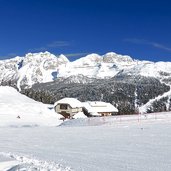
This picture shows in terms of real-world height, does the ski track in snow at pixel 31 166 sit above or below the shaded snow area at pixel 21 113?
below

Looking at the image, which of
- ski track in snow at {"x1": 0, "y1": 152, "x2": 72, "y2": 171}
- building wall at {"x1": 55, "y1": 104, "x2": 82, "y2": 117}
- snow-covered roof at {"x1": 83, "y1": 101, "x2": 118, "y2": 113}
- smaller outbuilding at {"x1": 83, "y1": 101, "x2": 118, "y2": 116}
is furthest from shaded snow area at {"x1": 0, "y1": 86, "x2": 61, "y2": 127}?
ski track in snow at {"x1": 0, "y1": 152, "x2": 72, "y2": 171}

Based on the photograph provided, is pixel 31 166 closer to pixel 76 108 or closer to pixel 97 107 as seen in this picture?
pixel 76 108

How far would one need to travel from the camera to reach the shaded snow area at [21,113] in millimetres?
63062

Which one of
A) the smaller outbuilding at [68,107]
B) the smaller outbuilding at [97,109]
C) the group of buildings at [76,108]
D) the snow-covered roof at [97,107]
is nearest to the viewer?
the smaller outbuilding at [68,107]

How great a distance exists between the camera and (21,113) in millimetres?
78562

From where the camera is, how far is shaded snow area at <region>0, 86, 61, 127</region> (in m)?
63.1

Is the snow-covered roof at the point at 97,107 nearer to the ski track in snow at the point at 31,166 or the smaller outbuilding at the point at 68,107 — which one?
the smaller outbuilding at the point at 68,107

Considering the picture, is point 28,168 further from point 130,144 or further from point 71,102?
point 71,102

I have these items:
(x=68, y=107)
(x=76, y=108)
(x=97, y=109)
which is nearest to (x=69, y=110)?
(x=68, y=107)

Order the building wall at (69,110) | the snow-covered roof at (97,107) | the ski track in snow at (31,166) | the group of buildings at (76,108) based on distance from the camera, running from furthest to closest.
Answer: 1. the snow-covered roof at (97,107)
2. the group of buildings at (76,108)
3. the building wall at (69,110)
4. the ski track in snow at (31,166)

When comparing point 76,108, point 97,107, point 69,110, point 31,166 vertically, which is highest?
point 97,107

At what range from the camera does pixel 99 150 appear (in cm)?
2059

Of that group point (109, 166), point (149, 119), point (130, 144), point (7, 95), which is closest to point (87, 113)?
point (7, 95)

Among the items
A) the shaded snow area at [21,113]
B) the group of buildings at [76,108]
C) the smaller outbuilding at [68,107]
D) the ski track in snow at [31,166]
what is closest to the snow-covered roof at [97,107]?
the group of buildings at [76,108]
